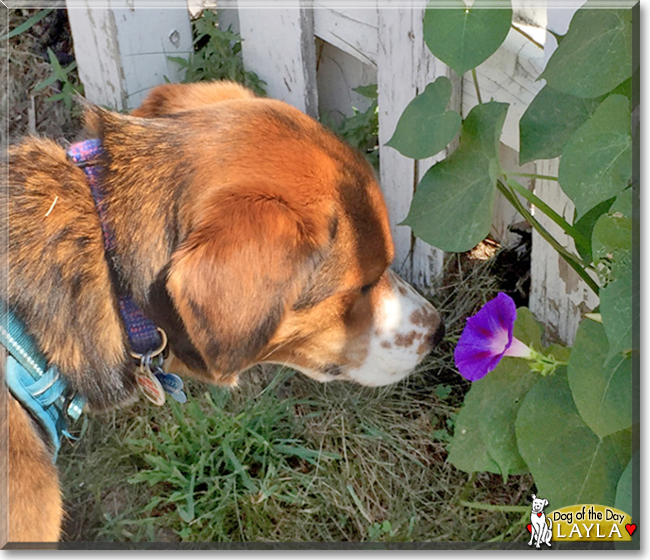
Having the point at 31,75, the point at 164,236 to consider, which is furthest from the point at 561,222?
the point at 31,75

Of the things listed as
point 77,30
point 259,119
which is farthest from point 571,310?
point 77,30

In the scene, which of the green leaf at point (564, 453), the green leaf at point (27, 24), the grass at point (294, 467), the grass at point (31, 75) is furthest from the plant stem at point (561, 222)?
the green leaf at point (27, 24)

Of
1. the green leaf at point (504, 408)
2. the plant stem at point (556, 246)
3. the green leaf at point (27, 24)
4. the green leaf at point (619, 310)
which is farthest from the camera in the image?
the green leaf at point (27, 24)

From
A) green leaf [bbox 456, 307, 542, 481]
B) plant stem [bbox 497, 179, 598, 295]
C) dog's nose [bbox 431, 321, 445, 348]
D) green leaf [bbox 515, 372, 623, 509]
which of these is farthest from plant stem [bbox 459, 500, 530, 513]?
plant stem [bbox 497, 179, 598, 295]

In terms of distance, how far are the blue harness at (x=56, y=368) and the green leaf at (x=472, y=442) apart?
79 centimetres

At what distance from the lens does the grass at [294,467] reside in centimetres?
270

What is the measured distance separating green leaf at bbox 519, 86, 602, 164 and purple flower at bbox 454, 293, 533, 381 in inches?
17.8

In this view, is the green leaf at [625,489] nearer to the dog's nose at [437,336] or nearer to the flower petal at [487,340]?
the flower petal at [487,340]

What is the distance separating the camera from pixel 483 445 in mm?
2250

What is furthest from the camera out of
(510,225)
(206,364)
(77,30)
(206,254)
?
(77,30)

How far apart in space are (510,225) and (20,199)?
1.97 m

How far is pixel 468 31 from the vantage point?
2.31 meters

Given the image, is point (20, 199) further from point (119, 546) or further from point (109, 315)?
point (119, 546)

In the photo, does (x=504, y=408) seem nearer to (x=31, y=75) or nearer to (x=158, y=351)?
(x=158, y=351)
